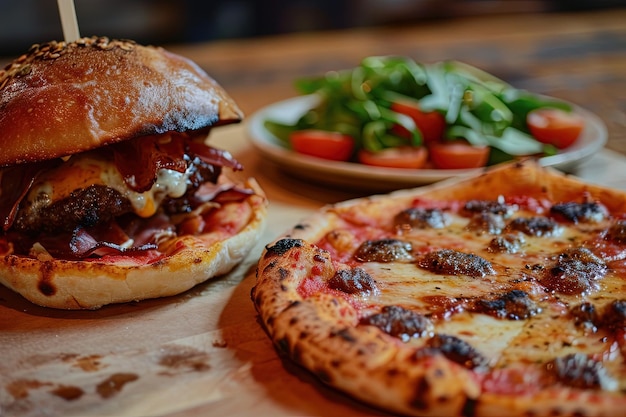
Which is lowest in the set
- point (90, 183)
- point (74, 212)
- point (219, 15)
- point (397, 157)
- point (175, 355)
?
point (219, 15)

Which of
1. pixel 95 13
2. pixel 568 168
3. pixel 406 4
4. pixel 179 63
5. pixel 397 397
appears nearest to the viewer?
pixel 397 397

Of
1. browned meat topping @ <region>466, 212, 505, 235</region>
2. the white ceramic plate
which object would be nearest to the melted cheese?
the white ceramic plate

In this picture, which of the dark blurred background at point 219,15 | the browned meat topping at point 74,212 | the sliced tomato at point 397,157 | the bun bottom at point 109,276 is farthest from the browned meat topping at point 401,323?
the dark blurred background at point 219,15

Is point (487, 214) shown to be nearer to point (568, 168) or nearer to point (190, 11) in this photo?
point (568, 168)

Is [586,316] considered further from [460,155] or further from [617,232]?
[460,155]

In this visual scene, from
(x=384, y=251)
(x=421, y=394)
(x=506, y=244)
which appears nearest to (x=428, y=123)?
(x=506, y=244)

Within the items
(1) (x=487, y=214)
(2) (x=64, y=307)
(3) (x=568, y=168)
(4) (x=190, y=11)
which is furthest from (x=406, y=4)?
(2) (x=64, y=307)
